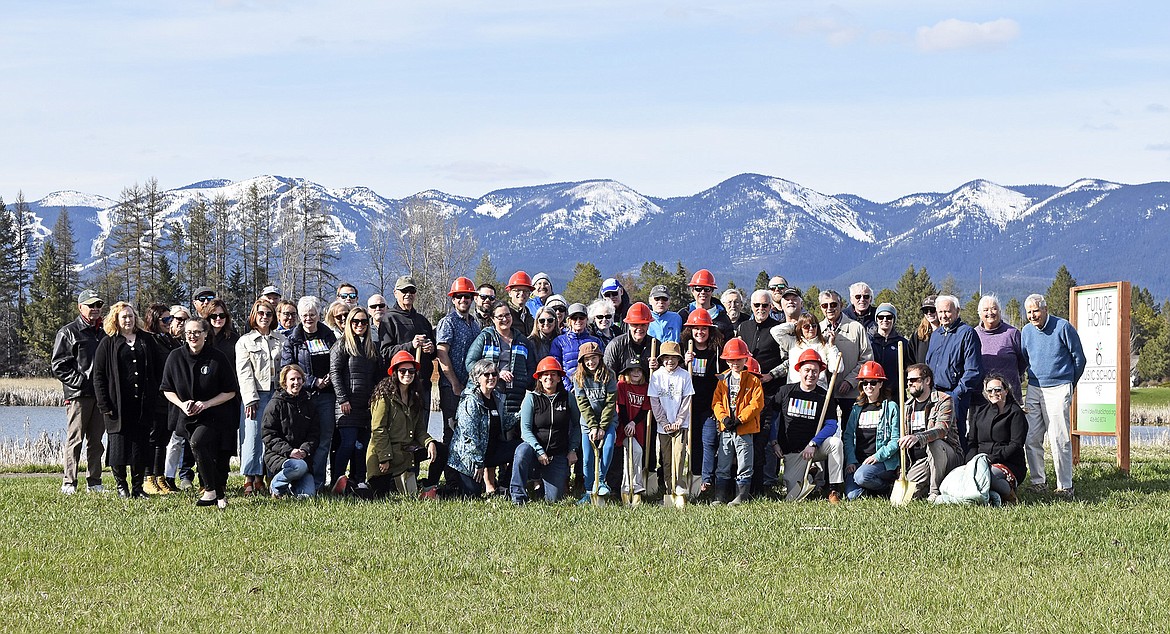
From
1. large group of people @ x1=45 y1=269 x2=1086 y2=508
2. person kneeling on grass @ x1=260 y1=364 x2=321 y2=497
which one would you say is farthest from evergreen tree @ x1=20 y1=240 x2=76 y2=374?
person kneeling on grass @ x1=260 y1=364 x2=321 y2=497

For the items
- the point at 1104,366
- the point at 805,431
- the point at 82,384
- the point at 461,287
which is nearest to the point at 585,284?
the point at 1104,366

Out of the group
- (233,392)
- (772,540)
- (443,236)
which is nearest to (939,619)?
(772,540)

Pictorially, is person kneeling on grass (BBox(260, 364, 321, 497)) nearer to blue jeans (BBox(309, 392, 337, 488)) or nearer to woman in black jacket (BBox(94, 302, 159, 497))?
blue jeans (BBox(309, 392, 337, 488))

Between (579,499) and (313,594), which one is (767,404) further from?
(313,594)

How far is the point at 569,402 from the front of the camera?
11969mm

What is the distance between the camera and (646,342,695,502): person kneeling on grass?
38.7 ft

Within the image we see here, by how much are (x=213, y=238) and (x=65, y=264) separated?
11.1 meters

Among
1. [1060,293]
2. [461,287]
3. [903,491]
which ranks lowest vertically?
[903,491]

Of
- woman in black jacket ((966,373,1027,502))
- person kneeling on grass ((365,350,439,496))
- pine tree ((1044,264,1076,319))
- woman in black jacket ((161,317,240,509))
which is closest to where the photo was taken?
woman in black jacket ((161,317,240,509))

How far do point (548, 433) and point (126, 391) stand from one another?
13.0ft

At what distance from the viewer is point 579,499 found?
11.9 m

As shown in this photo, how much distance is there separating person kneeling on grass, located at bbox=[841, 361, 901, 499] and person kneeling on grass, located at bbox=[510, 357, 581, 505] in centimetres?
257

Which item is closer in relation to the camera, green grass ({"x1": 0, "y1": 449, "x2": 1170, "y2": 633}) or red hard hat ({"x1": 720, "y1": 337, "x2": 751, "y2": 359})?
green grass ({"x1": 0, "y1": 449, "x2": 1170, "y2": 633})

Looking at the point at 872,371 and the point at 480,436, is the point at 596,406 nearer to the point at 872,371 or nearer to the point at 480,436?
the point at 480,436
